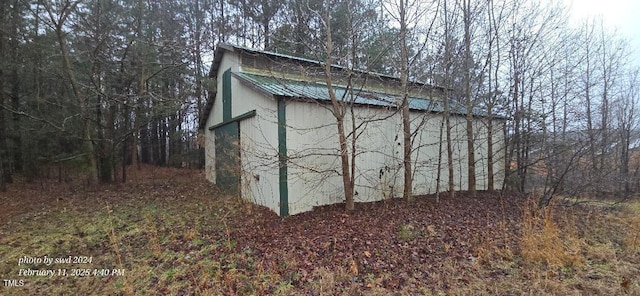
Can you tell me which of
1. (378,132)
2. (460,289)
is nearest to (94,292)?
(460,289)

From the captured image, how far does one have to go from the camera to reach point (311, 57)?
9.30 metres

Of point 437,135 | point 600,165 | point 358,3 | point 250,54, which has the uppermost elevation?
point 358,3

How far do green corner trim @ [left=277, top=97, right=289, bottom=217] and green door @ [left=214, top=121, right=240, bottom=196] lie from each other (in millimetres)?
1955

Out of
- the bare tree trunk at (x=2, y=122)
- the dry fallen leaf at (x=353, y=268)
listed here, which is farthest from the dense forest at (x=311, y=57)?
the dry fallen leaf at (x=353, y=268)

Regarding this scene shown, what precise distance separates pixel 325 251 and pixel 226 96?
667 cm

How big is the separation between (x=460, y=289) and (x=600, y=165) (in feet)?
32.5

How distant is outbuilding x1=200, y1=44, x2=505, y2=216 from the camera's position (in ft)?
21.1

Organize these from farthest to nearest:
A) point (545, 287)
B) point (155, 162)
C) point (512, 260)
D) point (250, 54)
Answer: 1. point (155, 162)
2. point (250, 54)
3. point (512, 260)
4. point (545, 287)

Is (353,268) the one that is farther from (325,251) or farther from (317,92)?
(317,92)

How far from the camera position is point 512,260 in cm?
419

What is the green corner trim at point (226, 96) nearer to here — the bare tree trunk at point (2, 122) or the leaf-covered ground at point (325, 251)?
the leaf-covered ground at point (325, 251)

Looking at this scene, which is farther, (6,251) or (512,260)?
(6,251)

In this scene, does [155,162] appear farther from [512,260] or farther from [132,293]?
[512,260]

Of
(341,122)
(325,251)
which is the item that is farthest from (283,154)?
(325,251)
